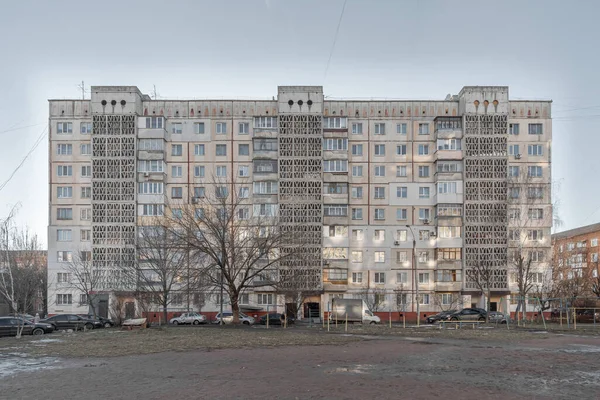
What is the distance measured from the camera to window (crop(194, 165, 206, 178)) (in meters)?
69.6

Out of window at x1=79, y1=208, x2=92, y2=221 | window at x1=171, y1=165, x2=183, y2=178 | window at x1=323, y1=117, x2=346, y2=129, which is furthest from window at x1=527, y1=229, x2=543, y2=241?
window at x1=79, y1=208, x2=92, y2=221

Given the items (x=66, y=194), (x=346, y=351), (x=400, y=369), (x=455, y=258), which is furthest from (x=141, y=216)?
(x=400, y=369)

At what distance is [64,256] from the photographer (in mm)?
69312

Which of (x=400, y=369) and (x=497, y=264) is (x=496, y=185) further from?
(x=400, y=369)

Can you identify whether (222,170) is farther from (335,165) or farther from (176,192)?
(335,165)

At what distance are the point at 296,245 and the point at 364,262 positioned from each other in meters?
16.3

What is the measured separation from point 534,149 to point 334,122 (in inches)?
972

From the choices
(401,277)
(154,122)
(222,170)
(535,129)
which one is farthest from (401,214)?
(154,122)

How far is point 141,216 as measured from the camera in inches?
2670

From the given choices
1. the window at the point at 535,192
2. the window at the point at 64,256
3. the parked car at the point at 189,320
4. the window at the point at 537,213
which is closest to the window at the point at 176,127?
the window at the point at 64,256

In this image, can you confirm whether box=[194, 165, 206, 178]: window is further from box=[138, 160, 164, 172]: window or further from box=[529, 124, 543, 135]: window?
box=[529, 124, 543, 135]: window

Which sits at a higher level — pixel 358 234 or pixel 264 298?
pixel 358 234

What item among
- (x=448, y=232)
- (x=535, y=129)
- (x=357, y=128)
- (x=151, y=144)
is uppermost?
(x=357, y=128)

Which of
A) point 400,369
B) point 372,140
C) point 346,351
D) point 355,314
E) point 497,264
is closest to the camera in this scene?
point 400,369
